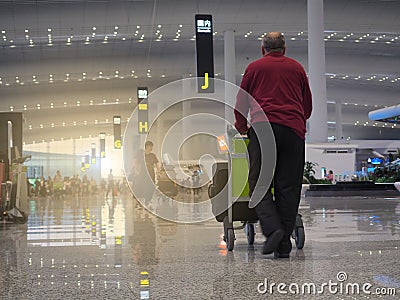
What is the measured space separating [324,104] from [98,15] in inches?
521

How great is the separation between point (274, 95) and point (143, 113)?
1100 inches

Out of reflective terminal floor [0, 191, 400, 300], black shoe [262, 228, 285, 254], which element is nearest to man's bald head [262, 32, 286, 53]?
black shoe [262, 228, 285, 254]

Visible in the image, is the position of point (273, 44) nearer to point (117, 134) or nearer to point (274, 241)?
point (274, 241)

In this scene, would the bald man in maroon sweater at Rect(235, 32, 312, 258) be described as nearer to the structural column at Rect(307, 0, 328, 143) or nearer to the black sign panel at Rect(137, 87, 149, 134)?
the structural column at Rect(307, 0, 328, 143)

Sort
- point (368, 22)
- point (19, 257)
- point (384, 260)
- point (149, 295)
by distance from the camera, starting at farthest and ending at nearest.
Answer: point (368, 22)
point (19, 257)
point (384, 260)
point (149, 295)

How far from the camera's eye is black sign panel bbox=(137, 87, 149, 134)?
32.1 m

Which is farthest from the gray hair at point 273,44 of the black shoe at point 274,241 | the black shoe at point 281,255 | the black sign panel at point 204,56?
the black sign panel at point 204,56

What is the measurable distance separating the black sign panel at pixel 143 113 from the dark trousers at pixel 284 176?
26790 millimetres

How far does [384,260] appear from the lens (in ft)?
15.7

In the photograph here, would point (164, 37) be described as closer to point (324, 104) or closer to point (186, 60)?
point (186, 60)

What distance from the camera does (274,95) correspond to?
5.33 meters

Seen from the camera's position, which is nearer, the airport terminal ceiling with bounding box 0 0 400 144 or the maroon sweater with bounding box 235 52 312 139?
the maroon sweater with bounding box 235 52 312 139

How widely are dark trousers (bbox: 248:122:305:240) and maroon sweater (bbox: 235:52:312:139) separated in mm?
82

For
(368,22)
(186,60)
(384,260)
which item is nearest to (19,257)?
(384,260)
